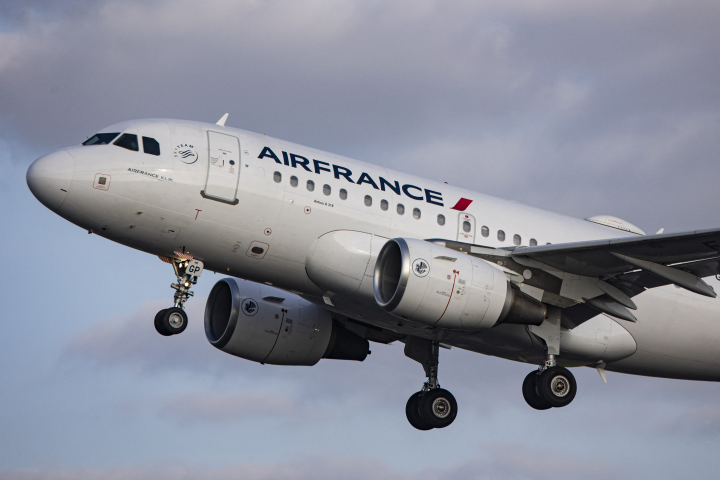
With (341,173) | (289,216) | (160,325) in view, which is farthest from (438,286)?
(160,325)

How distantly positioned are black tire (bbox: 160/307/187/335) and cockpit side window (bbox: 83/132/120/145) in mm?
4158

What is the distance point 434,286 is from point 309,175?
4.20 meters

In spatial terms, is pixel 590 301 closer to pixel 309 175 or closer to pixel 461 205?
pixel 461 205

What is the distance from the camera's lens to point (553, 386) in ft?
73.8

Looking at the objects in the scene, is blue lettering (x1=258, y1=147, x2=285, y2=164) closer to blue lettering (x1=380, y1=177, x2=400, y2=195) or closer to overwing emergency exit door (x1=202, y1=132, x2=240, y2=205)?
overwing emergency exit door (x1=202, y1=132, x2=240, y2=205)

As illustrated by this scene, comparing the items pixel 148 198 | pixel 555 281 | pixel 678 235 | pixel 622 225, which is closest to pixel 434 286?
pixel 555 281

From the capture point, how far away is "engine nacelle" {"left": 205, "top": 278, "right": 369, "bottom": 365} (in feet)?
83.0

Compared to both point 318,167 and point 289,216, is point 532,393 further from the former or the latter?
point 318,167

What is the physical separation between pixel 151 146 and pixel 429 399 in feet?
35.2

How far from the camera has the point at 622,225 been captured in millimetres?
26438

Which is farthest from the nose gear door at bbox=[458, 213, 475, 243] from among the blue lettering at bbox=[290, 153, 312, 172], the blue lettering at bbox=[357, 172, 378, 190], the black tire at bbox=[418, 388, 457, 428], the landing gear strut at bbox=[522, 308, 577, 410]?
Result: the black tire at bbox=[418, 388, 457, 428]

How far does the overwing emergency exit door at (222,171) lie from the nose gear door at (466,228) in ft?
19.1

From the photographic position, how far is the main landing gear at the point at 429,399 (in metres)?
25.6

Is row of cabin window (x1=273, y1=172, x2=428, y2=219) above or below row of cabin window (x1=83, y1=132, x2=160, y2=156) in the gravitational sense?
below
